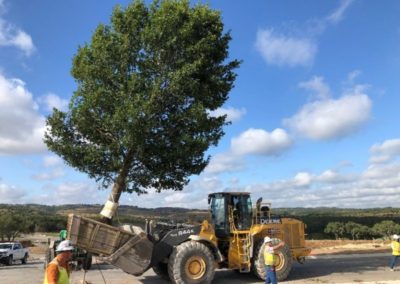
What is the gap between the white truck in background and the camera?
3288cm

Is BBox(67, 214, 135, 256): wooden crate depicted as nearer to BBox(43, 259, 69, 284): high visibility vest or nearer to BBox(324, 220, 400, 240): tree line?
BBox(43, 259, 69, 284): high visibility vest

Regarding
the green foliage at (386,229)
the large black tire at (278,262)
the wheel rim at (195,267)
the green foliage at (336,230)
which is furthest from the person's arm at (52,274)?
the green foliage at (336,230)

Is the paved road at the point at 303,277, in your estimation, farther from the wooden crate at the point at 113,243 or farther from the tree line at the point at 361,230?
the tree line at the point at 361,230

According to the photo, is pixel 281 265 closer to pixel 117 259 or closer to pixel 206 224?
pixel 206 224

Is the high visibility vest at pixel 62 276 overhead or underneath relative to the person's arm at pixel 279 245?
→ underneath

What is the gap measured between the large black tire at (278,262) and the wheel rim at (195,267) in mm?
2261

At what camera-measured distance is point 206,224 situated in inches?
663

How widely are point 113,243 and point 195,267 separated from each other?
2.83 m

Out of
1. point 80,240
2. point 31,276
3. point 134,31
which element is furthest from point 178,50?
point 31,276

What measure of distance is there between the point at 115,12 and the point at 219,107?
607 centimetres

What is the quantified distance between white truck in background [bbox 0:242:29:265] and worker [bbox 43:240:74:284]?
28956 mm

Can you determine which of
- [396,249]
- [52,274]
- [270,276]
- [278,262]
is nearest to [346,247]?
[396,249]

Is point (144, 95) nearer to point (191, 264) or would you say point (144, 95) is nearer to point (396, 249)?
point (191, 264)

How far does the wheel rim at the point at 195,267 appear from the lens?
15812 mm
